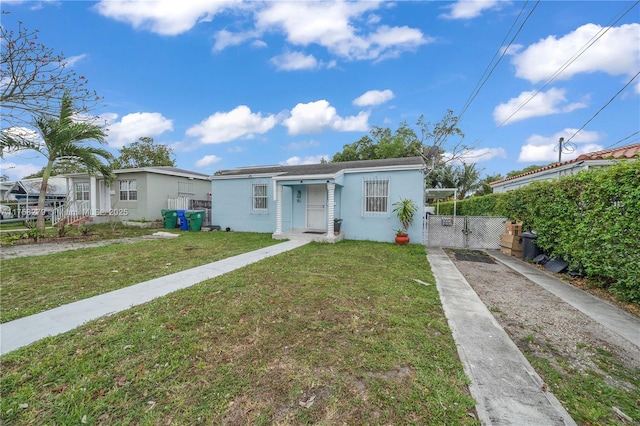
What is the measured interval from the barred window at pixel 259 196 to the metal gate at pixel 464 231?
24.2 feet

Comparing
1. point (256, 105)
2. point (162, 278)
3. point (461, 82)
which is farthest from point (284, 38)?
point (162, 278)

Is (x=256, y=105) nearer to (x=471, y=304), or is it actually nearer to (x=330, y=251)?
(x=330, y=251)

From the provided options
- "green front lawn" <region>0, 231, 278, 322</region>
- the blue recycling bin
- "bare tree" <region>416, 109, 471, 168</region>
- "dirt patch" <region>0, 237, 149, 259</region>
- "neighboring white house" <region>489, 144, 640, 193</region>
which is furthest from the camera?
"bare tree" <region>416, 109, 471, 168</region>

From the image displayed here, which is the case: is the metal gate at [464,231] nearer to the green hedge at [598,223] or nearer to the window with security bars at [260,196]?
the green hedge at [598,223]

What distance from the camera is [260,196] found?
12.5 m

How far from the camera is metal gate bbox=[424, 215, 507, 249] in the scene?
9.59 metres

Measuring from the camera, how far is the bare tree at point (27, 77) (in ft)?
12.4

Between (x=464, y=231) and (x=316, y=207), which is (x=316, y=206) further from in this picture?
(x=464, y=231)

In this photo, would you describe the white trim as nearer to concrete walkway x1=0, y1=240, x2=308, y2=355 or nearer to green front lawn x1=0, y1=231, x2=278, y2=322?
green front lawn x1=0, y1=231, x2=278, y2=322

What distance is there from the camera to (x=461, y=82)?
1416 centimetres

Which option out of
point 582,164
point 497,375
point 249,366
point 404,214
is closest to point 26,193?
point 404,214

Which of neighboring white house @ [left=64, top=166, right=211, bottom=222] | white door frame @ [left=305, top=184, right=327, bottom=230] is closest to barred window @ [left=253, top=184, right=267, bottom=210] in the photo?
white door frame @ [left=305, top=184, right=327, bottom=230]

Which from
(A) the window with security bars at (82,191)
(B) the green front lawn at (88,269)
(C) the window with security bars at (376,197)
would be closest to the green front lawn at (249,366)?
(B) the green front lawn at (88,269)

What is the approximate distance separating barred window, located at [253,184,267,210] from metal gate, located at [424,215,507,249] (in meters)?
7.37
